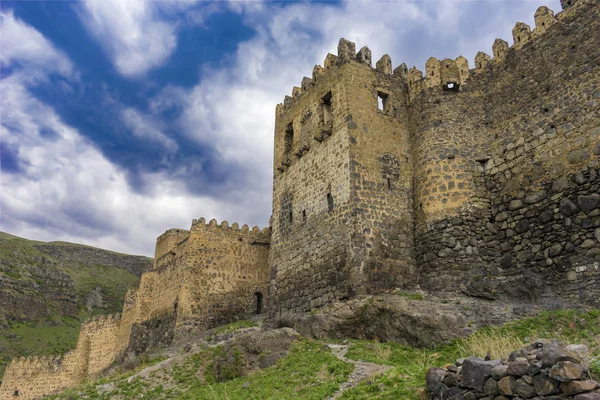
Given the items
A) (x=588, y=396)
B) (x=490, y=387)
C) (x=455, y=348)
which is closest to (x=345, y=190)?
(x=455, y=348)

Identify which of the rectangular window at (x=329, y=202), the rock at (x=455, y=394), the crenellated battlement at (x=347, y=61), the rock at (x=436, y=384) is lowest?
the rock at (x=455, y=394)

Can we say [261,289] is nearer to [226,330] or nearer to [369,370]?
[226,330]

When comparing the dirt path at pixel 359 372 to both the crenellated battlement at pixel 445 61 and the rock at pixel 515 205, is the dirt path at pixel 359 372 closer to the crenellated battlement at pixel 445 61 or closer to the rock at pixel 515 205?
A: the rock at pixel 515 205

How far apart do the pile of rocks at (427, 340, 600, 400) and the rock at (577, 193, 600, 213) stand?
7224 mm

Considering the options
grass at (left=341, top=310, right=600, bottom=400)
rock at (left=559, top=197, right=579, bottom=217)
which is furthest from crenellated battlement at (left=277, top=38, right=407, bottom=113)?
grass at (left=341, top=310, right=600, bottom=400)

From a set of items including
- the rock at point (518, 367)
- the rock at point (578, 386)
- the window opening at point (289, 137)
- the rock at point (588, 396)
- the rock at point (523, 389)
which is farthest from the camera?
the window opening at point (289, 137)

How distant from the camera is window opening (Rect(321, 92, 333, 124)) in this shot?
65.0 ft

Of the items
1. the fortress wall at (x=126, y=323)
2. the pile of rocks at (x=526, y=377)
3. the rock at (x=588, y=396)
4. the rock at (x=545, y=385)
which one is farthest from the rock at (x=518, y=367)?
the fortress wall at (x=126, y=323)

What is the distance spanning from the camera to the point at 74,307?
6681 cm

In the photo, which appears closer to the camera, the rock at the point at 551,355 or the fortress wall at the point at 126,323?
the rock at the point at 551,355

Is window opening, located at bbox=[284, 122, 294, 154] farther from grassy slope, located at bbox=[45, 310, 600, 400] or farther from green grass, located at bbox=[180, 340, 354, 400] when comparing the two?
green grass, located at bbox=[180, 340, 354, 400]

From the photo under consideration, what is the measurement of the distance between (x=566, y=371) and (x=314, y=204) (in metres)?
12.8

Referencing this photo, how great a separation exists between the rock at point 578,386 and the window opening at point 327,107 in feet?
46.3

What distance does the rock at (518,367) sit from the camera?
7.32 metres
